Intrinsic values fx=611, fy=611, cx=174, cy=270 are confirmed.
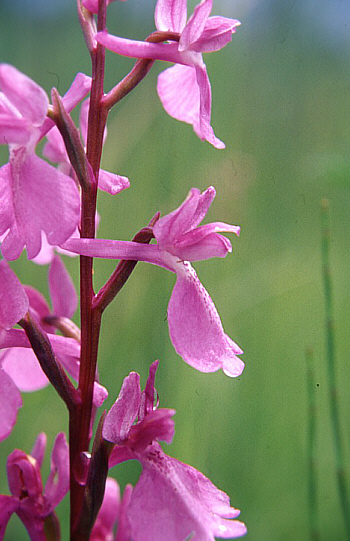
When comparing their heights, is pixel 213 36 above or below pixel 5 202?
above

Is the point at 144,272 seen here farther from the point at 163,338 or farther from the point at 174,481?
the point at 174,481

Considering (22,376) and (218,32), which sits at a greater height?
(218,32)

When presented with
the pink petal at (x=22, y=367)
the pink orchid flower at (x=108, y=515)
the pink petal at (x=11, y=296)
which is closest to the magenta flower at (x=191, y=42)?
the pink petal at (x=11, y=296)

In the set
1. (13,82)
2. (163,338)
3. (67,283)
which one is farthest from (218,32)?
(163,338)

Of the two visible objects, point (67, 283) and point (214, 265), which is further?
point (214, 265)

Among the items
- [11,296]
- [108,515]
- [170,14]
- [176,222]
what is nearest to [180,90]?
[170,14]

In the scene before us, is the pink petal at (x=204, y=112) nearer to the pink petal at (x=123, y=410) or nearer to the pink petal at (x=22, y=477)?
the pink petal at (x=123, y=410)

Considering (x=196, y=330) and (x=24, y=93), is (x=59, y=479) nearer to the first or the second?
(x=196, y=330)
